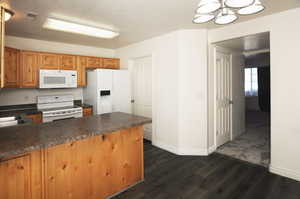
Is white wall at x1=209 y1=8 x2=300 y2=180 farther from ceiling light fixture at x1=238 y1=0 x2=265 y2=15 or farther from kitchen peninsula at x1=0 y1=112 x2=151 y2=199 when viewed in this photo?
kitchen peninsula at x1=0 y1=112 x2=151 y2=199

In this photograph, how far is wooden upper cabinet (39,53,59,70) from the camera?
362 centimetres

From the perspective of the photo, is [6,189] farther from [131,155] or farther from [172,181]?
[172,181]

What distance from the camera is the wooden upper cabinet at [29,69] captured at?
134 inches

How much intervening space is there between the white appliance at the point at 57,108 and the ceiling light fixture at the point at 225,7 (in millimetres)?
3187

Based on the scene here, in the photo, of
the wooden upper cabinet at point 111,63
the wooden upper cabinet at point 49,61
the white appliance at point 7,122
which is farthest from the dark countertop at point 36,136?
the wooden upper cabinet at point 111,63

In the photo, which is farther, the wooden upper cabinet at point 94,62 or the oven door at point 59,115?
the wooden upper cabinet at point 94,62

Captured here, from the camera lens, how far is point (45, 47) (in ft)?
13.0

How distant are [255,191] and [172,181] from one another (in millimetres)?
1095

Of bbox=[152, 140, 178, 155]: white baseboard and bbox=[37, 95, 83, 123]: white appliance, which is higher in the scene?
bbox=[37, 95, 83, 123]: white appliance

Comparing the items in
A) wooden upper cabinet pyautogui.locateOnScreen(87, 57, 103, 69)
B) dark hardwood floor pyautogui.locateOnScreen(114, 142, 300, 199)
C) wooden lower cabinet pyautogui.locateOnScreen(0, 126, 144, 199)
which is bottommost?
dark hardwood floor pyautogui.locateOnScreen(114, 142, 300, 199)

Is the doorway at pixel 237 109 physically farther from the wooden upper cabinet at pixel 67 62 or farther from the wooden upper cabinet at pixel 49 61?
the wooden upper cabinet at pixel 49 61

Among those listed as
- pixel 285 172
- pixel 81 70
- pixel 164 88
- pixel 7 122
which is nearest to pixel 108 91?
pixel 81 70

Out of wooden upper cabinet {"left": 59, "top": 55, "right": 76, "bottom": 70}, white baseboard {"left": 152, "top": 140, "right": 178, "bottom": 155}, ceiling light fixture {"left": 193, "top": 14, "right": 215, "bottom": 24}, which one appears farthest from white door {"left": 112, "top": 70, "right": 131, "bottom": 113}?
ceiling light fixture {"left": 193, "top": 14, "right": 215, "bottom": 24}

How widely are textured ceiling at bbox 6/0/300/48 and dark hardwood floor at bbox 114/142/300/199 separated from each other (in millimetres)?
2517
